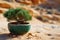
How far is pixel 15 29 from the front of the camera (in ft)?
27.2

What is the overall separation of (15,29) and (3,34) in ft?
2.91

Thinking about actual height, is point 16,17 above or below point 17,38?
above

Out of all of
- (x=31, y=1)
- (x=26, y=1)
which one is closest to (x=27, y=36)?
(x=26, y=1)

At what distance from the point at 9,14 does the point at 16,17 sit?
0.31 meters

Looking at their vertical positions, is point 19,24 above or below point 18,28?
above

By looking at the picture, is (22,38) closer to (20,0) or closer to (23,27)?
(23,27)

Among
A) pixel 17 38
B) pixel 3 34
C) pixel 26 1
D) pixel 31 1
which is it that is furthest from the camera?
pixel 31 1

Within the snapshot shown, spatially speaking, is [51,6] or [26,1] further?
[51,6]

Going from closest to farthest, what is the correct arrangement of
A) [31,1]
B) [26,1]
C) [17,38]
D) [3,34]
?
1. [17,38]
2. [3,34]
3. [26,1]
4. [31,1]

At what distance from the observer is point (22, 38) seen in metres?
8.28

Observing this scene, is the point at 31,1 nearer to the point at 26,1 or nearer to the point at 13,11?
the point at 26,1

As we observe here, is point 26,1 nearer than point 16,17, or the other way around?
point 16,17

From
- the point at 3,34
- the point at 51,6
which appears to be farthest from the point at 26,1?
the point at 3,34

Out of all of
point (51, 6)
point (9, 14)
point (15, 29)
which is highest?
point (9, 14)
